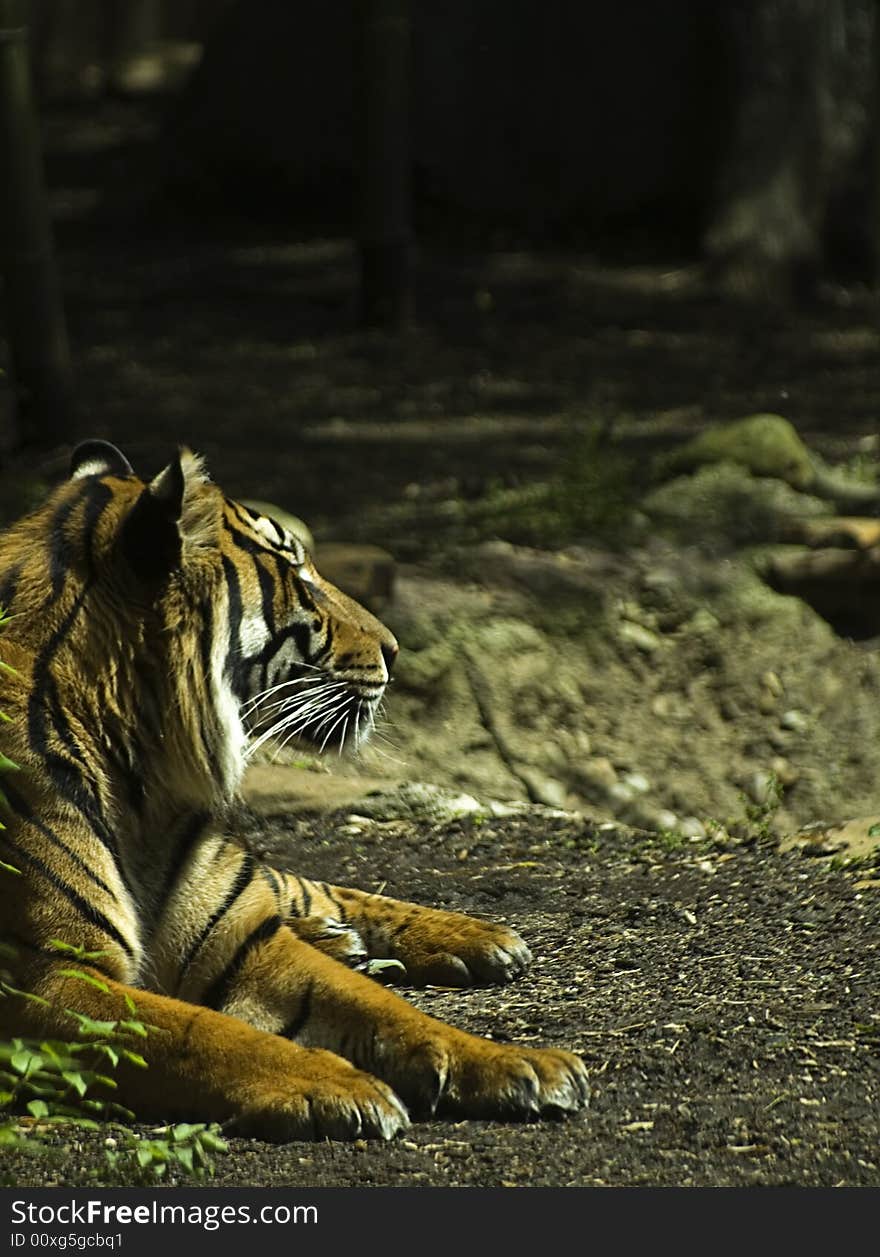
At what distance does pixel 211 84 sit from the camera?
1138 centimetres

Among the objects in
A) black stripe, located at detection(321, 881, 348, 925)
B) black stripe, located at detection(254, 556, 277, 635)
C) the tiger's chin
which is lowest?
black stripe, located at detection(321, 881, 348, 925)

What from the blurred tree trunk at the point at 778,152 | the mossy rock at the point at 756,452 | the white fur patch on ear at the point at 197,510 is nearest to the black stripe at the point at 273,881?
the white fur patch on ear at the point at 197,510

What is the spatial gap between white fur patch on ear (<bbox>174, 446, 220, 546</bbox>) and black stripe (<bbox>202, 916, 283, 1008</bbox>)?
0.81 m

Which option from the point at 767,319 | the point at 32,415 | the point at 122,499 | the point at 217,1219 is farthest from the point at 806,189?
Answer: the point at 217,1219

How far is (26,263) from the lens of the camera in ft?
23.7

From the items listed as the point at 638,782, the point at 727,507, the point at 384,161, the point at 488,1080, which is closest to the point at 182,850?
the point at 488,1080

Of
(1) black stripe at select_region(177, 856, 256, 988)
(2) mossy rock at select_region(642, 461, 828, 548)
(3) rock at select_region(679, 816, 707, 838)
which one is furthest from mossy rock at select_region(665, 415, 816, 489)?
(1) black stripe at select_region(177, 856, 256, 988)

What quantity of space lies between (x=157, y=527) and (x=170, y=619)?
18cm

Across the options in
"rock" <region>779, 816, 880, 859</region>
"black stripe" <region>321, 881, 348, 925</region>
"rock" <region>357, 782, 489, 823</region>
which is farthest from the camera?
"rock" <region>357, 782, 489, 823</region>

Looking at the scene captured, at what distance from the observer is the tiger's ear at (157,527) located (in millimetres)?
3439

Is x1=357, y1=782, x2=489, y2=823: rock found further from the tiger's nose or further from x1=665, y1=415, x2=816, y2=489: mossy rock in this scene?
x1=665, y1=415, x2=816, y2=489: mossy rock

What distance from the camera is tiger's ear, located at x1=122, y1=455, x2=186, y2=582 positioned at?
3.44 metres

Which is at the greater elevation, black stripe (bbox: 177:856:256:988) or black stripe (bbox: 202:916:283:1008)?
black stripe (bbox: 177:856:256:988)

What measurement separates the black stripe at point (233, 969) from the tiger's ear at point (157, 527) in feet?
2.58
